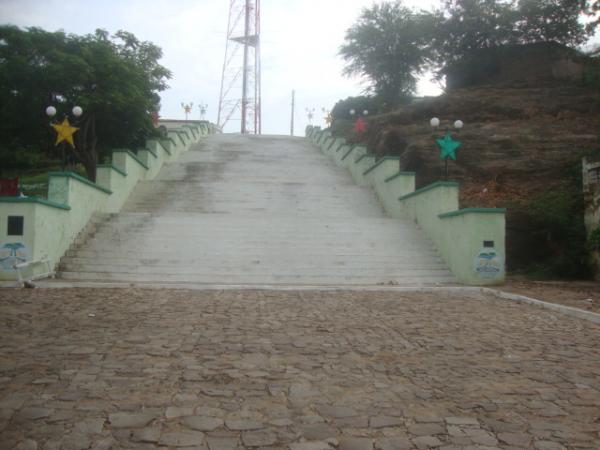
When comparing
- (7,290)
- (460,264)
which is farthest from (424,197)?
(7,290)

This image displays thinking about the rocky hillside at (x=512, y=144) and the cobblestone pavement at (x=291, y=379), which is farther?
the rocky hillside at (x=512, y=144)

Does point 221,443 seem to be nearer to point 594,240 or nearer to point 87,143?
point 594,240

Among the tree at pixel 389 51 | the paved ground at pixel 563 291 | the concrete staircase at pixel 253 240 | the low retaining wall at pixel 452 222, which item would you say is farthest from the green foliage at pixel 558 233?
the tree at pixel 389 51

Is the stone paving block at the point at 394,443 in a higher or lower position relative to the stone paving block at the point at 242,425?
lower

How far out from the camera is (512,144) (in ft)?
60.6

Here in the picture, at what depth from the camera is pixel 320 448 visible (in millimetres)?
2887

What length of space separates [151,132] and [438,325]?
16.0m

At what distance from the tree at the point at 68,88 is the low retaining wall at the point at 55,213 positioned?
96.3 inches

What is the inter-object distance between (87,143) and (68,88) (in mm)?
2505

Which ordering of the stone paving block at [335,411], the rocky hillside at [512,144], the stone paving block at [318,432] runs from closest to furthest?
the stone paving block at [318,432] → the stone paving block at [335,411] → the rocky hillside at [512,144]

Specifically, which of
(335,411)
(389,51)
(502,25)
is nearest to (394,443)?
(335,411)

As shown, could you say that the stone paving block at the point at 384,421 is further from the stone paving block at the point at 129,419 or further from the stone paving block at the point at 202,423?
the stone paving block at the point at 129,419

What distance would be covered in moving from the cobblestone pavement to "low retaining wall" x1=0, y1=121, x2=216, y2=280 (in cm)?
299

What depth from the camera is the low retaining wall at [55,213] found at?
9.59 meters
